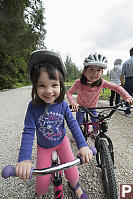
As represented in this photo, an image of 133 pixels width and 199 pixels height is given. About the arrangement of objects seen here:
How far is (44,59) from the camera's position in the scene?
1225 mm

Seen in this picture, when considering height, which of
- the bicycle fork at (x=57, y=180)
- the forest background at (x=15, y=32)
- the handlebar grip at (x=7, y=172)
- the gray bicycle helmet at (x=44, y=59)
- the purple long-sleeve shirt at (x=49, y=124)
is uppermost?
the forest background at (x=15, y=32)

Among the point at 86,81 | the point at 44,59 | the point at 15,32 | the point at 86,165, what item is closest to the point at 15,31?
the point at 15,32

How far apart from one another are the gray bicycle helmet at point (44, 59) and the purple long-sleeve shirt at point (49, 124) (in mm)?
412

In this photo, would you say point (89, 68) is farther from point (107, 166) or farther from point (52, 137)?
point (107, 166)

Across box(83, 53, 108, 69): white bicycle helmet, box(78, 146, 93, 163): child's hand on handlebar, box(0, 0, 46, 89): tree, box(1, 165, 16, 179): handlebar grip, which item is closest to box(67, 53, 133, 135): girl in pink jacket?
box(83, 53, 108, 69): white bicycle helmet

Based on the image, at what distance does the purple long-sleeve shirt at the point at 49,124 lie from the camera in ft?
4.10

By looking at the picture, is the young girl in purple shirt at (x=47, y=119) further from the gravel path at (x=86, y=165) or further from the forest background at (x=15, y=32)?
the forest background at (x=15, y=32)

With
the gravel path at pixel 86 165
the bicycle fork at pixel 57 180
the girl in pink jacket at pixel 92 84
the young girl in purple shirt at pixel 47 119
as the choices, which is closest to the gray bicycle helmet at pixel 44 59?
the young girl in purple shirt at pixel 47 119

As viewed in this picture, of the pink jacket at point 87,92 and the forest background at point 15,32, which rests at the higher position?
→ the forest background at point 15,32

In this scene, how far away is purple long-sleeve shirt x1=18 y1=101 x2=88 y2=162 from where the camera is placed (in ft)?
4.10

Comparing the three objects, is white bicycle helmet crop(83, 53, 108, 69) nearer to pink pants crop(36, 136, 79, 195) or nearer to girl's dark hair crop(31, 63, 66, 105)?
girl's dark hair crop(31, 63, 66, 105)

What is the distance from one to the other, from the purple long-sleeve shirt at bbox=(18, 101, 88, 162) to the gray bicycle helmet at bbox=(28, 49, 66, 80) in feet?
1.35

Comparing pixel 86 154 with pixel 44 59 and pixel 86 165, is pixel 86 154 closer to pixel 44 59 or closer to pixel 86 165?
pixel 44 59

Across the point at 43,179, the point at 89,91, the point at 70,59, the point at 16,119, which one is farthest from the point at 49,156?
the point at 70,59
